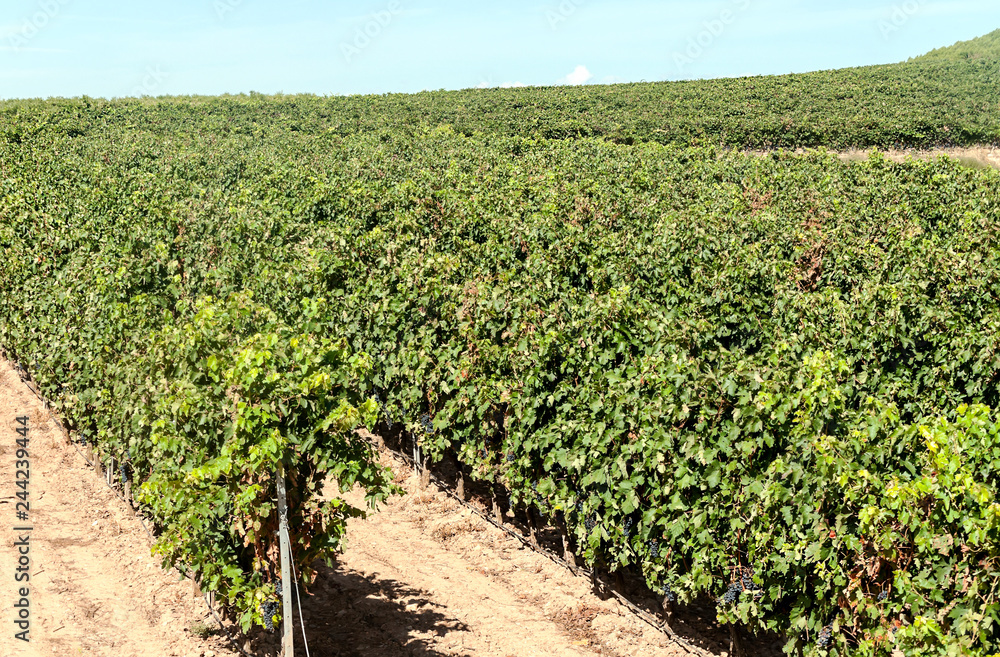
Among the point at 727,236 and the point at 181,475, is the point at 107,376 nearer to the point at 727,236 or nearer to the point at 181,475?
the point at 181,475

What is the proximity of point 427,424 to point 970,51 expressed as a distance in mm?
108794

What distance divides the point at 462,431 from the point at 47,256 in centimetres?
956

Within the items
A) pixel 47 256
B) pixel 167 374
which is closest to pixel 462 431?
pixel 167 374

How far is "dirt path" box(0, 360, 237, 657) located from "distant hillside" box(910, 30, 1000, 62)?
335ft

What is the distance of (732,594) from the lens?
29.5 feet

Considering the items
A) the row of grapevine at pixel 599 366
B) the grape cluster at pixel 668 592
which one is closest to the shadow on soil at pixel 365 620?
the row of grapevine at pixel 599 366

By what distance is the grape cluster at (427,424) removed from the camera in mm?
13633

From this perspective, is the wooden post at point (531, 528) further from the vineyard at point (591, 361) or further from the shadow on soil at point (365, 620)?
the shadow on soil at point (365, 620)

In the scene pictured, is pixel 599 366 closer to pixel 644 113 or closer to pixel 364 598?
pixel 364 598

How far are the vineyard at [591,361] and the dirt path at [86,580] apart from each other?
78 centimetres

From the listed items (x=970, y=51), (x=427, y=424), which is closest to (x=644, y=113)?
(x=427, y=424)

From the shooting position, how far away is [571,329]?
12211 millimetres

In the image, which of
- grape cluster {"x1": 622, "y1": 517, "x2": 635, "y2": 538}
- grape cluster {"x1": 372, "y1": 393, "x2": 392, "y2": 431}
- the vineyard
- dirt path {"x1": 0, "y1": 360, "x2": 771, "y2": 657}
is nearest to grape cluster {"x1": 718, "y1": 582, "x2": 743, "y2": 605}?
the vineyard

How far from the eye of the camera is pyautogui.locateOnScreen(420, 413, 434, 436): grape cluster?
13.6 metres
